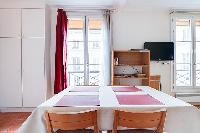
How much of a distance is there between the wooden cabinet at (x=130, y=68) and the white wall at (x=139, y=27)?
24cm

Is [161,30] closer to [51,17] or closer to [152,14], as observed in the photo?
[152,14]

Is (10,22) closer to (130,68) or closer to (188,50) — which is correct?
(130,68)

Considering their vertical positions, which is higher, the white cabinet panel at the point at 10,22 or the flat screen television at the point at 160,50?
the white cabinet panel at the point at 10,22

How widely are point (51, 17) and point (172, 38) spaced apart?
3.09 m

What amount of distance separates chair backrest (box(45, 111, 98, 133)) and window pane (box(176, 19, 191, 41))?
5342 mm

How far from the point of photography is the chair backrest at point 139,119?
6.16ft

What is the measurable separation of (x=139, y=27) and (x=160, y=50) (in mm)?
782

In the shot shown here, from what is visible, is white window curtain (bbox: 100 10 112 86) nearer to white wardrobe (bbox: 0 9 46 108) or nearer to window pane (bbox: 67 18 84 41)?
window pane (bbox: 67 18 84 41)

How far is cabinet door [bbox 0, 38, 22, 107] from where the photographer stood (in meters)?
5.95

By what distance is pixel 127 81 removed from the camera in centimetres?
657

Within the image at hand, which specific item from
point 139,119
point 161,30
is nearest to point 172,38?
point 161,30

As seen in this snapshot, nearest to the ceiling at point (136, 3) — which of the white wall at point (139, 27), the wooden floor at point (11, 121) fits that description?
the white wall at point (139, 27)

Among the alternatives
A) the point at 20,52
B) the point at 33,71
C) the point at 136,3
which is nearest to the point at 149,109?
the point at 136,3

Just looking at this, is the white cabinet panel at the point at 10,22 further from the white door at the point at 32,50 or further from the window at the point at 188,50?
the window at the point at 188,50
